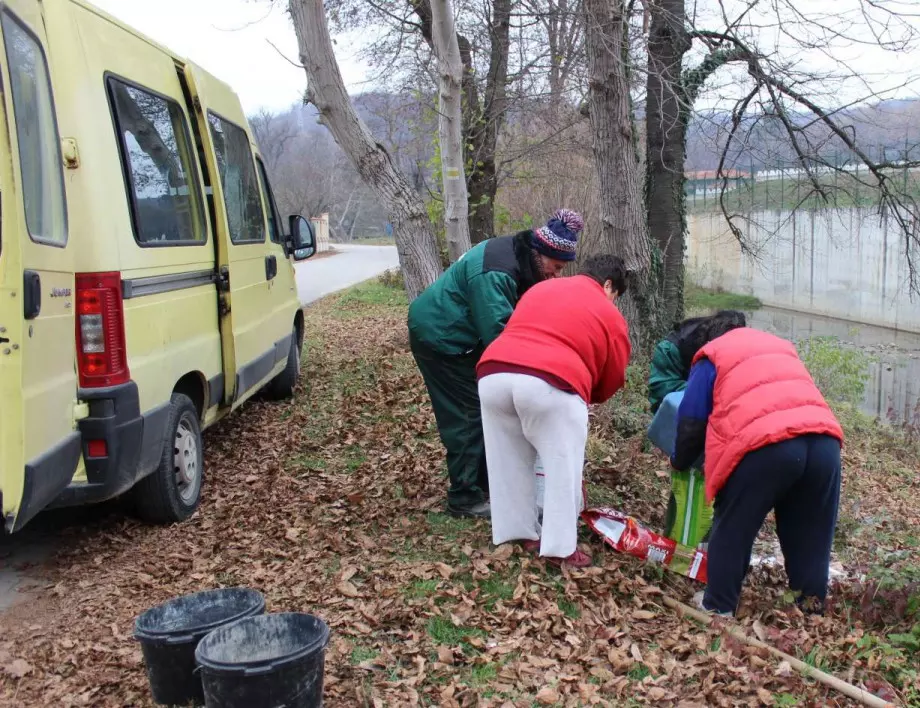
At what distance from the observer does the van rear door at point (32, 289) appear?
350 centimetres

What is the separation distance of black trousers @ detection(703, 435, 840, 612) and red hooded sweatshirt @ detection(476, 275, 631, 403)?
0.85m

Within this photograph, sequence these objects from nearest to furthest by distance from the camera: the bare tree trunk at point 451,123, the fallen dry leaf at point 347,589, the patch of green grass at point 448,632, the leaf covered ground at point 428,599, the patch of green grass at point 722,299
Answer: the leaf covered ground at point 428,599 < the patch of green grass at point 448,632 < the fallen dry leaf at point 347,589 < the bare tree trunk at point 451,123 < the patch of green grass at point 722,299

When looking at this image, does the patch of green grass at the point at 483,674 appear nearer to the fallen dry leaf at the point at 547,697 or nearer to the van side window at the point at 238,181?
the fallen dry leaf at the point at 547,697

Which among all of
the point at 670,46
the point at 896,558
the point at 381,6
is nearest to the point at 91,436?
the point at 896,558

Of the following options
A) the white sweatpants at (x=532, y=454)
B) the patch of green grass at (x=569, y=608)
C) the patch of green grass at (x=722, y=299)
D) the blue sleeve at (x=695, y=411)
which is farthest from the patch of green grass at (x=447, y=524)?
the patch of green grass at (x=722, y=299)

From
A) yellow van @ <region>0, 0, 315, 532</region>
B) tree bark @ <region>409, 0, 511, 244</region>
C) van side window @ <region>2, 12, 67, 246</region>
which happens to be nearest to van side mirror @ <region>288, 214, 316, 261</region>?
yellow van @ <region>0, 0, 315, 532</region>

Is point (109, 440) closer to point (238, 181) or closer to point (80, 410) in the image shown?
point (80, 410)

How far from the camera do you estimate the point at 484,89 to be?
14594mm

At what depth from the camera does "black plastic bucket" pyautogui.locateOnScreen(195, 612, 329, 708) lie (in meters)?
2.83

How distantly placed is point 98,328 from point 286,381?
4.21 metres

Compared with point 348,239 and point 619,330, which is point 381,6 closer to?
point 619,330

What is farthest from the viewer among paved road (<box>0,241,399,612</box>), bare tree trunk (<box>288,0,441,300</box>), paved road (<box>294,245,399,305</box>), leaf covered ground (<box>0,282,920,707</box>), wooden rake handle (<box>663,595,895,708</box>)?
paved road (<box>294,245,399,305</box>)

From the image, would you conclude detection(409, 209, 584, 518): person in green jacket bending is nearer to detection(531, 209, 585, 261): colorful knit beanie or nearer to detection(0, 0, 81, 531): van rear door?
detection(531, 209, 585, 261): colorful knit beanie

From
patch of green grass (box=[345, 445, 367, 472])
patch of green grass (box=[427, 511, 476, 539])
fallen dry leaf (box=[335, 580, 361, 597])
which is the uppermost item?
patch of green grass (box=[345, 445, 367, 472])
